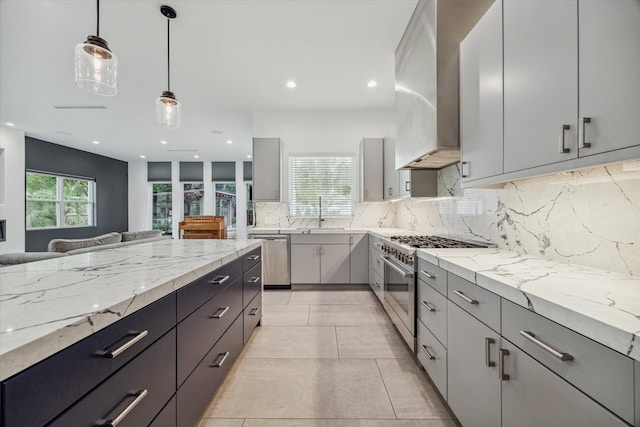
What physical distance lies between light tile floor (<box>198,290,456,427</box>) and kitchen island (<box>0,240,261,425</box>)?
394mm

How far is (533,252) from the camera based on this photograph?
168cm

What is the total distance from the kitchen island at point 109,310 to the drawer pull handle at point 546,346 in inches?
52.2

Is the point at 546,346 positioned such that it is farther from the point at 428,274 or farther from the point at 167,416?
the point at 167,416

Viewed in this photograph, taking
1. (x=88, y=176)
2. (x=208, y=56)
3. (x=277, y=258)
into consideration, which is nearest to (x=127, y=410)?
(x=277, y=258)

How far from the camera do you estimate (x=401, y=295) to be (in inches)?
90.3

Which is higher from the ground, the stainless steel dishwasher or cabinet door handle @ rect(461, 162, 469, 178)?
cabinet door handle @ rect(461, 162, 469, 178)

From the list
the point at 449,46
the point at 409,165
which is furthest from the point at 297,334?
the point at 449,46

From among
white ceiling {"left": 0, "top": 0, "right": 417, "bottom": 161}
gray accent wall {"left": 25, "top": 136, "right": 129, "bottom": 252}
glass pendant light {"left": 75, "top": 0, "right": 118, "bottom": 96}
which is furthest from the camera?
gray accent wall {"left": 25, "top": 136, "right": 129, "bottom": 252}

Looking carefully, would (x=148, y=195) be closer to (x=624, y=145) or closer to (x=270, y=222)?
(x=270, y=222)

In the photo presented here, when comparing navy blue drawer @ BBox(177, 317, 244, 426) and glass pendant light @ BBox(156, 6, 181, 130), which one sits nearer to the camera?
navy blue drawer @ BBox(177, 317, 244, 426)

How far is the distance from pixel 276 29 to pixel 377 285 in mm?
3067

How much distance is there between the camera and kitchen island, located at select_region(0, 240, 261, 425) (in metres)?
0.59

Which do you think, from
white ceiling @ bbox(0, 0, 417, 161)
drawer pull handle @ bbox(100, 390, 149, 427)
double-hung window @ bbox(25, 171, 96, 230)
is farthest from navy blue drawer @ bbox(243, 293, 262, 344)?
double-hung window @ bbox(25, 171, 96, 230)

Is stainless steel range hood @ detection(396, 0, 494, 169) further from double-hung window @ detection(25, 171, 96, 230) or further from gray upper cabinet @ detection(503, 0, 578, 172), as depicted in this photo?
double-hung window @ detection(25, 171, 96, 230)
